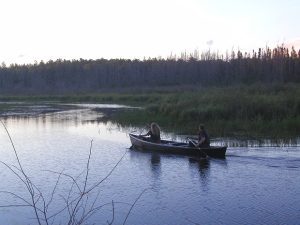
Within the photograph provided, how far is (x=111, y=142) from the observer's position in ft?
76.5

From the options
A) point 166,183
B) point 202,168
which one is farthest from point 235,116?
point 166,183

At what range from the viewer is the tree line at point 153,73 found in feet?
244

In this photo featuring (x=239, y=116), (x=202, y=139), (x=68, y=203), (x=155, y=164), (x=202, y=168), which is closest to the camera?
(x=68, y=203)

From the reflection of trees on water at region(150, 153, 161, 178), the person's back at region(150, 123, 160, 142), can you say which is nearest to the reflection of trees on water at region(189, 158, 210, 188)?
the reflection of trees on water at region(150, 153, 161, 178)

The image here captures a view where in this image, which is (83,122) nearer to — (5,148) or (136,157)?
(5,148)

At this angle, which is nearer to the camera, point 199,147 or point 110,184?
point 110,184

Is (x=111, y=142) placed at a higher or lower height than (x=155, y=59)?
lower

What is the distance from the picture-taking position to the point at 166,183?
1450 centimetres

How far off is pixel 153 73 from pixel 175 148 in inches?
3283

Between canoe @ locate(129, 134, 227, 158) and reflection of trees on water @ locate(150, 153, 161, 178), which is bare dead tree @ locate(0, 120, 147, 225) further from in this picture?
canoe @ locate(129, 134, 227, 158)

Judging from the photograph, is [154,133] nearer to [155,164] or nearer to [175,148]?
[175,148]

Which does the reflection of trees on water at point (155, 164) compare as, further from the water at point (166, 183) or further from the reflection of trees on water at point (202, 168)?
the reflection of trees on water at point (202, 168)

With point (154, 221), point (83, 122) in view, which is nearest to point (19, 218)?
point (154, 221)

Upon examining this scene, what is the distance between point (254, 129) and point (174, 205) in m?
13.0
